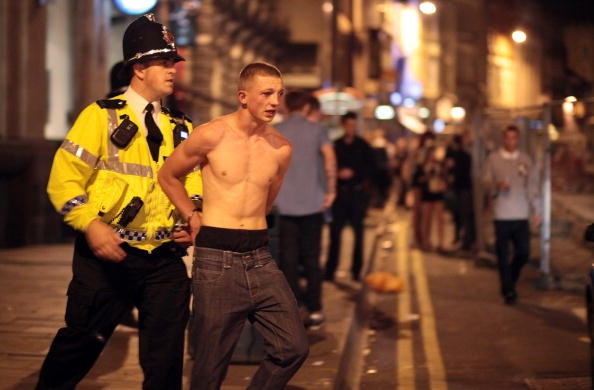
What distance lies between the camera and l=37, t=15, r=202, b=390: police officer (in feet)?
16.7

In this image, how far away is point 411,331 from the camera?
10016 millimetres

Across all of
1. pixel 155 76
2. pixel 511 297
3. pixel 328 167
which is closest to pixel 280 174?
pixel 155 76

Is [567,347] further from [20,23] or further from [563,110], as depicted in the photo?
[20,23]

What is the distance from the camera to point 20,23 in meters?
16.3

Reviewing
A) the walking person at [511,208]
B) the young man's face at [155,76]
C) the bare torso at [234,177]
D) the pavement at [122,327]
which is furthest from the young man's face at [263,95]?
the walking person at [511,208]

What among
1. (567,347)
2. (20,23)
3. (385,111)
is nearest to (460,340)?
(567,347)

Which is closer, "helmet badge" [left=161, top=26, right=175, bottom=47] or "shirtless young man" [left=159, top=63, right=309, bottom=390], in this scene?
"shirtless young man" [left=159, top=63, right=309, bottom=390]

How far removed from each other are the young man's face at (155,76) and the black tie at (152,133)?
7 cm

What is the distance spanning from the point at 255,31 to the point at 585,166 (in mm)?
23626

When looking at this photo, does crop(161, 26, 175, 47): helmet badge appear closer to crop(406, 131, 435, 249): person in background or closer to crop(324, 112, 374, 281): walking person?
crop(324, 112, 374, 281): walking person

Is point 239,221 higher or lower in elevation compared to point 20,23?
lower

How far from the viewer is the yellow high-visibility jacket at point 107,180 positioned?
5.00 meters

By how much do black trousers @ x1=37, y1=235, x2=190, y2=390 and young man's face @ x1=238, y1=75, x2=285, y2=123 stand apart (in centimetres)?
74

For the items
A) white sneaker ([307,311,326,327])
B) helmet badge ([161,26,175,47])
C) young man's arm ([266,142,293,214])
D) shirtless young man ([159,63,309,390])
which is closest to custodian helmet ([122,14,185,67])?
helmet badge ([161,26,175,47])
